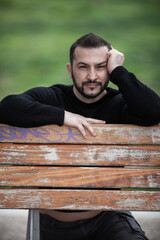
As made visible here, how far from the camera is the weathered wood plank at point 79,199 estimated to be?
1954mm

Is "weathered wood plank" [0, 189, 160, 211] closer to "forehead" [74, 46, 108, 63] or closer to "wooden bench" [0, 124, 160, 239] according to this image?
"wooden bench" [0, 124, 160, 239]

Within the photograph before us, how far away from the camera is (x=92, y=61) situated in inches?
84.2

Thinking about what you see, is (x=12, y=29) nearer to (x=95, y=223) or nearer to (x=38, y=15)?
(x=38, y=15)

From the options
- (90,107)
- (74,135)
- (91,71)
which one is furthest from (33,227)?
(91,71)

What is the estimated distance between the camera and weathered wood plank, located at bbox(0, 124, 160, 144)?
196 centimetres

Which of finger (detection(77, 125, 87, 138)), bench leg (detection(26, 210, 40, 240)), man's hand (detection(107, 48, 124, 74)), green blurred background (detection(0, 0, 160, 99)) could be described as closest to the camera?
bench leg (detection(26, 210, 40, 240))

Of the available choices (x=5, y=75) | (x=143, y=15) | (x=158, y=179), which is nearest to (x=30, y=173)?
(x=158, y=179)

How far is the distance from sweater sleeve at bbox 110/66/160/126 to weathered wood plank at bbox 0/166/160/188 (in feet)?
0.91

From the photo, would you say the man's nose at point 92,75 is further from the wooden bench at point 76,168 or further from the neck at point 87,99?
the wooden bench at point 76,168

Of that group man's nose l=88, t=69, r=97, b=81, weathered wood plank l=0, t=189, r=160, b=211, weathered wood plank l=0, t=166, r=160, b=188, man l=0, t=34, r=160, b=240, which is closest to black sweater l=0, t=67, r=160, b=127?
man l=0, t=34, r=160, b=240

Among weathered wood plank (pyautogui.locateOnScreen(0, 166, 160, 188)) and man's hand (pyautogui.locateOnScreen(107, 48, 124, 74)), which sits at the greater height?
man's hand (pyautogui.locateOnScreen(107, 48, 124, 74))

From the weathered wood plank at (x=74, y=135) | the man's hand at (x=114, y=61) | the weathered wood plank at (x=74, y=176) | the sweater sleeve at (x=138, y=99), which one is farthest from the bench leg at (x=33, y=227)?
the man's hand at (x=114, y=61)

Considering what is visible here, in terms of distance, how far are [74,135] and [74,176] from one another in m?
0.22

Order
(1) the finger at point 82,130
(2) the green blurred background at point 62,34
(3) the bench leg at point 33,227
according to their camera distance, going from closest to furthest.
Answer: (3) the bench leg at point 33,227, (1) the finger at point 82,130, (2) the green blurred background at point 62,34
